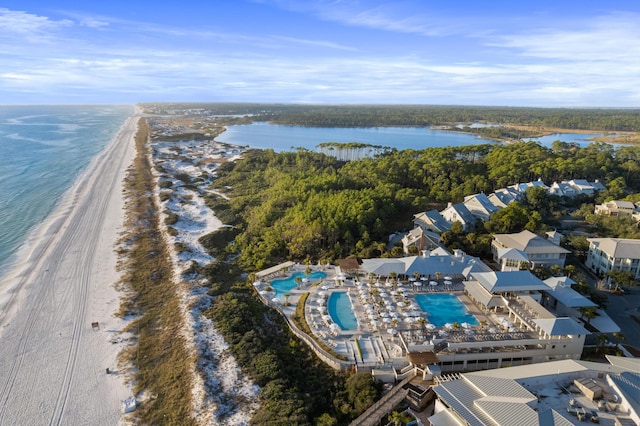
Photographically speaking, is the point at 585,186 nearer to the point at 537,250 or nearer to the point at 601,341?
the point at 537,250

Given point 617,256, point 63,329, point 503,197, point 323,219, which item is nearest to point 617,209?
point 503,197

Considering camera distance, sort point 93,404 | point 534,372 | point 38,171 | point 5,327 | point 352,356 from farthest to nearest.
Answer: point 38,171 < point 5,327 < point 352,356 < point 93,404 < point 534,372

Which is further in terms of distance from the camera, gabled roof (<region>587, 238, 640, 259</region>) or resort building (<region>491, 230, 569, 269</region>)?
resort building (<region>491, 230, 569, 269</region>)

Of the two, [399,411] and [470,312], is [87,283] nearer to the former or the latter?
[399,411]

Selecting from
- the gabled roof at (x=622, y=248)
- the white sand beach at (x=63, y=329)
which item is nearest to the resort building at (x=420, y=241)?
the gabled roof at (x=622, y=248)

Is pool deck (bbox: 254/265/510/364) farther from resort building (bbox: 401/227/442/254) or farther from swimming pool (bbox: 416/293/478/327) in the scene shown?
resort building (bbox: 401/227/442/254)

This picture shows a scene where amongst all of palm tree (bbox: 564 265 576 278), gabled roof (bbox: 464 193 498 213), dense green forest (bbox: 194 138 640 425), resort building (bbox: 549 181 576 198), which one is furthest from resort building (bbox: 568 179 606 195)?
palm tree (bbox: 564 265 576 278)

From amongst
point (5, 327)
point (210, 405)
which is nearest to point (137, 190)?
point (5, 327)
